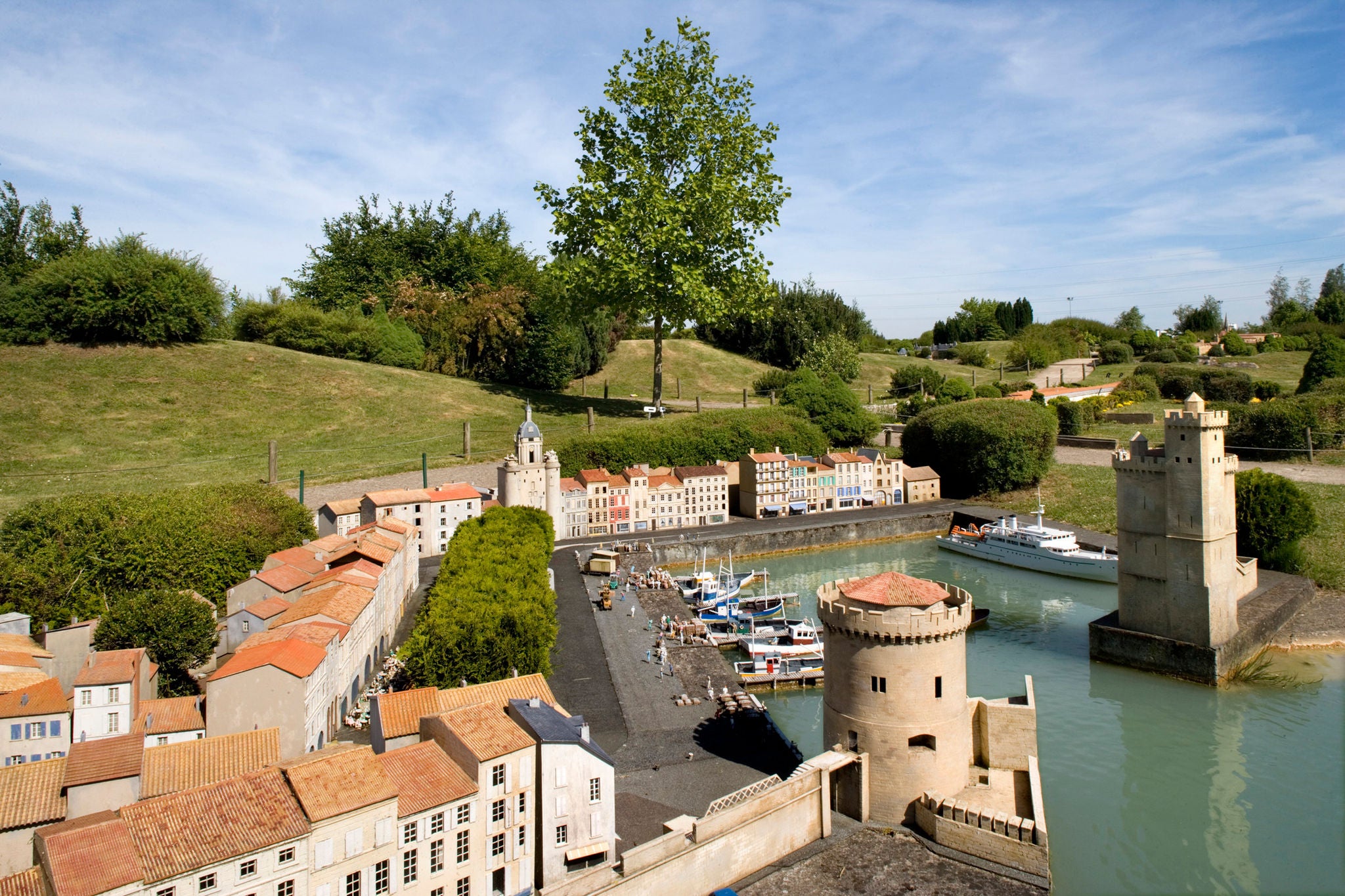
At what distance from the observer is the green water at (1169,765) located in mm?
20062

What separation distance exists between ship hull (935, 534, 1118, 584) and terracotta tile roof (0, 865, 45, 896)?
43.0 meters

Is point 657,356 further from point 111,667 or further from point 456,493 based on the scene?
point 111,667

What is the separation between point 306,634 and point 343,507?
63.6 feet

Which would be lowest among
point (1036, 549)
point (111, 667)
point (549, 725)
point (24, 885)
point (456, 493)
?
point (24, 885)

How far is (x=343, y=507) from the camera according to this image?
142ft

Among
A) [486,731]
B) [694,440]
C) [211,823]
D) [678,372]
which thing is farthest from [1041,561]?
[678,372]

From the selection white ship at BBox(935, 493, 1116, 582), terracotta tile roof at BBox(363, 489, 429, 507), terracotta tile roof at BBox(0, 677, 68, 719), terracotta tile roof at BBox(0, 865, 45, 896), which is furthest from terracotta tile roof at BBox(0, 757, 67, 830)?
white ship at BBox(935, 493, 1116, 582)

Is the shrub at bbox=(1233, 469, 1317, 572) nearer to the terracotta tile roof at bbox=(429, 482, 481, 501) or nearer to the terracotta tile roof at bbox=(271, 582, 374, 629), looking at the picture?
the terracotta tile roof at bbox=(429, 482, 481, 501)

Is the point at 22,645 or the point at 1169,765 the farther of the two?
the point at 22,645

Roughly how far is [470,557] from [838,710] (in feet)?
59.5

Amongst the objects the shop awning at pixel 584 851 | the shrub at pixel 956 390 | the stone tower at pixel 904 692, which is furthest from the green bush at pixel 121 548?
the shrub at pixel 956 390

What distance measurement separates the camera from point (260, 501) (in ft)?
125

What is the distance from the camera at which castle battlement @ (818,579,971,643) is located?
64.5ft

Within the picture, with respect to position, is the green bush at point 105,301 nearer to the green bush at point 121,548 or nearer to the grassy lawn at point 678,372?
the green bush at point 121,548
